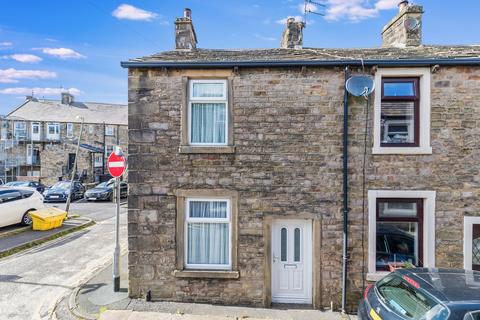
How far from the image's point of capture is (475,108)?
6551 mm

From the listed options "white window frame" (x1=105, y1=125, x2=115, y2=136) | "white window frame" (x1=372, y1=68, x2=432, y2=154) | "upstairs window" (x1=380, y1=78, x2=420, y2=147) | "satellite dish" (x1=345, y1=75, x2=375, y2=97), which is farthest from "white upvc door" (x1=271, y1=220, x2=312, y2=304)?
"white window frame" (x1=105, y1=125, x2=115, y2=136)

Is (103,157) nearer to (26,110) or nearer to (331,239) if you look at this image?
(26,110)

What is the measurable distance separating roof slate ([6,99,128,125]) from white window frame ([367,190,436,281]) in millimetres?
43680

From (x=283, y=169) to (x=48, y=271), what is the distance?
7.57m

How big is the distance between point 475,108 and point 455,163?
1.32m

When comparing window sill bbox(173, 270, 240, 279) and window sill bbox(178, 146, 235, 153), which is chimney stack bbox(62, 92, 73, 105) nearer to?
window sill bbox(178, 146, 235, 153)

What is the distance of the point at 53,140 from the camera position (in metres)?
40.0

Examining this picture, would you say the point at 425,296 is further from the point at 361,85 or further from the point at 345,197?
the point at 361,85

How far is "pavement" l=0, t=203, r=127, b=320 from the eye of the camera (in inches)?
261

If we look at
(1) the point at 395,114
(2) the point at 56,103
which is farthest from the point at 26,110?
(1) the point at 395,114

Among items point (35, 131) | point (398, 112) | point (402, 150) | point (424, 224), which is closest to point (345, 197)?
point (402, 150)

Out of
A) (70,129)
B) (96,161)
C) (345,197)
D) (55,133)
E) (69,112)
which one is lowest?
(345,197)

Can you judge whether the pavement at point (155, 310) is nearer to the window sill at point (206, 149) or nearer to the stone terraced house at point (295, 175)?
the stone terraced house at point (295, 175)

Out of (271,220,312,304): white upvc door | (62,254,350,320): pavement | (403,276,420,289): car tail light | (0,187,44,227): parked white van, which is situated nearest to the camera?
(403,276,420,289): car tail light
